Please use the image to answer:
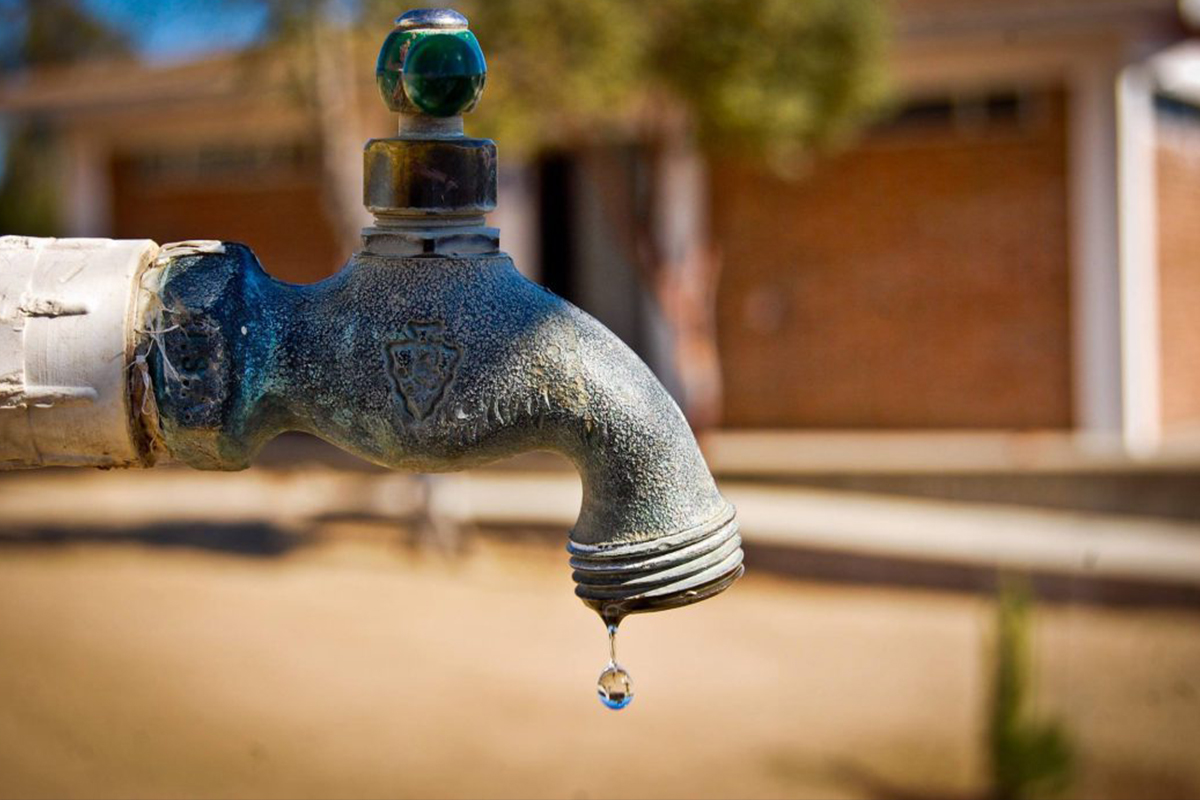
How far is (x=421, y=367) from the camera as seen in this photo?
1545 mm

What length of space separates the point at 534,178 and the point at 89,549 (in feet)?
18.1

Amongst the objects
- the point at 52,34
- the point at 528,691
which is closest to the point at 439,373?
the point at 528,691

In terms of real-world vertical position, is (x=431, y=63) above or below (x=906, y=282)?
below

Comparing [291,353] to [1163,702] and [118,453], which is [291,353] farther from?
[1163,702]

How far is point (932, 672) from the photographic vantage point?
20.6ft

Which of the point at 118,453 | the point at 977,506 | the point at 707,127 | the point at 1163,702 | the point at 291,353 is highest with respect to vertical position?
the point at 707,127

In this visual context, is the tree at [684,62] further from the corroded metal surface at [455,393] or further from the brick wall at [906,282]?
the corroded metal surface at [455,393]

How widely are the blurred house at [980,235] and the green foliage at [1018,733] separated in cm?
539

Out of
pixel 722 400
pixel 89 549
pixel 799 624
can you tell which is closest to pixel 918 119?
pixel 722 400

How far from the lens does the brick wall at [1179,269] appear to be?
1067 centimetres

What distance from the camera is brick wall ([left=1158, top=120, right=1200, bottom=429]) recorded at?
10672mm

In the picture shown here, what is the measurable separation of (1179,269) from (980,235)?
1.60m

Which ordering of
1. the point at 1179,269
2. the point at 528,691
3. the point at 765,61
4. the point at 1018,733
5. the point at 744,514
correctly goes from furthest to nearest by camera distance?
the point at 1179,269
the point at 744,514
the point at 765,61
the point at 528,691
the point at 1018,733

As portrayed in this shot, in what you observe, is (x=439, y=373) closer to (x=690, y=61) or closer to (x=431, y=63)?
(x=431, y=63)
